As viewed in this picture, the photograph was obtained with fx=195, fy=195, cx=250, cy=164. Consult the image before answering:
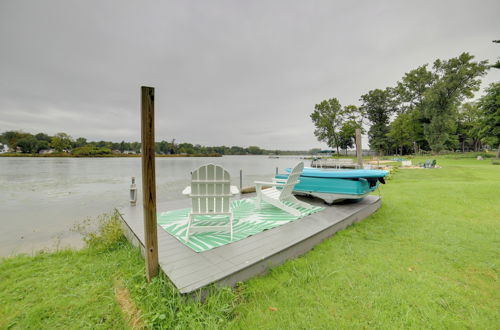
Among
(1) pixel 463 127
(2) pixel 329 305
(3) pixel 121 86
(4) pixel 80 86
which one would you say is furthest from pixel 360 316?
(1) pixel 463 127

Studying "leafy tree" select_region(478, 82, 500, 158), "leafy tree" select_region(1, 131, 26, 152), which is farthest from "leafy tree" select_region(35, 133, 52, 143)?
"leafy tree" select_region(478, 82, 500, 158)

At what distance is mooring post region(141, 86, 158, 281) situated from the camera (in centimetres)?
174

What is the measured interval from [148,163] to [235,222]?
6.71ft

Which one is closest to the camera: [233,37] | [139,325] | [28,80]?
[139,325]

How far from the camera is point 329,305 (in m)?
1.70

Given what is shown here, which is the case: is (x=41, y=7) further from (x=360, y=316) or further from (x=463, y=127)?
(x=463, y=127)

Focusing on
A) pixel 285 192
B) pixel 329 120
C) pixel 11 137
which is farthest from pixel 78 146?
pixel 285 192

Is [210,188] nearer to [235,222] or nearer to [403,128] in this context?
[235,222]

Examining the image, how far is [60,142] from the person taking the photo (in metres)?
46.9

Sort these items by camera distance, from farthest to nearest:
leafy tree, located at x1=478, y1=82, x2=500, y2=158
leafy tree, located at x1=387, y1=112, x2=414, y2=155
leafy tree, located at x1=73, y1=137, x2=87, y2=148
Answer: leafy tree, located at x1=73, y1=137, x2=87, y2=148 → leafy tree, located at x1=387, y1=112, x2=414, y2=155 → leafy tree, located at x1=478, y1=82, x2=500, y2=158

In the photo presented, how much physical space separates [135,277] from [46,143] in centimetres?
6547

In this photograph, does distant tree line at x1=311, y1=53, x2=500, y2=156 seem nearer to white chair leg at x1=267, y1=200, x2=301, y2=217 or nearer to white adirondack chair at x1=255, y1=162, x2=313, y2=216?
white adirondack chair at x1=255, y1=162, x2=313, y2=216

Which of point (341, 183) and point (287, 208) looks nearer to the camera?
point (287, 208)

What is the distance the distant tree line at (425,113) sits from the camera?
24.5 metres
